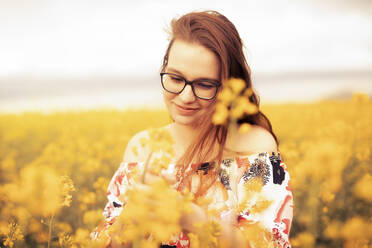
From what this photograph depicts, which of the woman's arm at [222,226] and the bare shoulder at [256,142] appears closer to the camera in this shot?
the woman's arm at [222,226]

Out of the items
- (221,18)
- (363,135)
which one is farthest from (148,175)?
(363,135)

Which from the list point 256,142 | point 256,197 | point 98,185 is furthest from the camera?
point 98,185

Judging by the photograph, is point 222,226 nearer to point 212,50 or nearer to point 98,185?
point 212,50

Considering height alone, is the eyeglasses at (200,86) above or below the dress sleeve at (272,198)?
above

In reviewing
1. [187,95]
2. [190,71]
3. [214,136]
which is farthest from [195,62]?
[214,136]

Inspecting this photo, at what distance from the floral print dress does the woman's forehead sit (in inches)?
17.4

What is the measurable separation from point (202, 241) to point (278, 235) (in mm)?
501

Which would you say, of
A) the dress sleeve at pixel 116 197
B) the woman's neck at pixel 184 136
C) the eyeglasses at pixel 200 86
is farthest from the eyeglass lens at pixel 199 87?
the dress sleeve at pixel 116 197

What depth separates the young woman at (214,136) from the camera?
1430mm

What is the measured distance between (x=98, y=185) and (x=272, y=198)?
1.36 m

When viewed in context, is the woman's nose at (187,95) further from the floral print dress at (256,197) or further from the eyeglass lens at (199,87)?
the floral print dress at (256,197)

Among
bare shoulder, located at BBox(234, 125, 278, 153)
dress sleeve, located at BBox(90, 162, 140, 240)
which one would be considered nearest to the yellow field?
dress sleeve, located at BBox(90, 162, 140, 240)

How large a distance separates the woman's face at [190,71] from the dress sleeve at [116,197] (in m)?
0.43

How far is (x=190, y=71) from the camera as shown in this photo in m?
1.42
